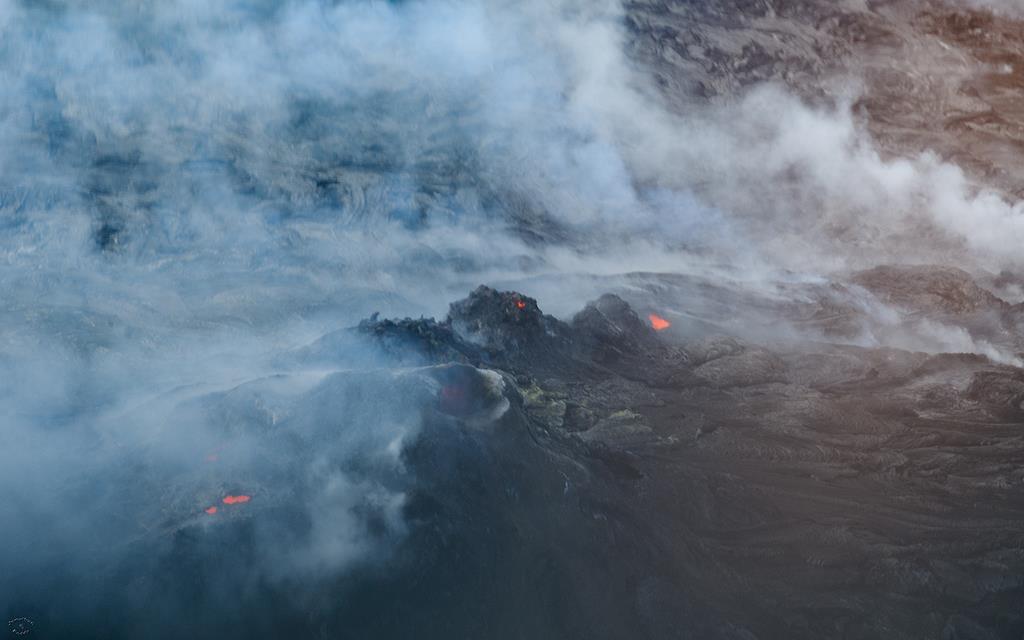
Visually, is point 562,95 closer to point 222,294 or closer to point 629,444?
point 222,294

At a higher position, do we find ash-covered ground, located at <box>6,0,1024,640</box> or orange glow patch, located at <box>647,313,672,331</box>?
ash-covered ground, located at <box>6,0,1024,640</box>

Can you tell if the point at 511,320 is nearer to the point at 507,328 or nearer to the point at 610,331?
the point at 507,328

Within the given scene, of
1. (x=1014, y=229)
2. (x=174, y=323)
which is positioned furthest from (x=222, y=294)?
(x=1014, y=229)

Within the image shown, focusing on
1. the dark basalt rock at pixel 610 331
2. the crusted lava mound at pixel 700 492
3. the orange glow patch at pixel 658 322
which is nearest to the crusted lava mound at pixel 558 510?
the crusted lava mound at pixel 700 492

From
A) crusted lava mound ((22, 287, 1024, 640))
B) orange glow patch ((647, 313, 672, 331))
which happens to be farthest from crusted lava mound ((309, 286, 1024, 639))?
orange glow patch ((647, 313, 672, 331))

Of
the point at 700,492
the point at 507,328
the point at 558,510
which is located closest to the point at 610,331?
the point at 507,328

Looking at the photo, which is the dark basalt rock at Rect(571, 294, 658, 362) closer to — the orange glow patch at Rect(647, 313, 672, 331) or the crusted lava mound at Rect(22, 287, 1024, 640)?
the orange glow patch at Rect(647, 313, 672, 331)
